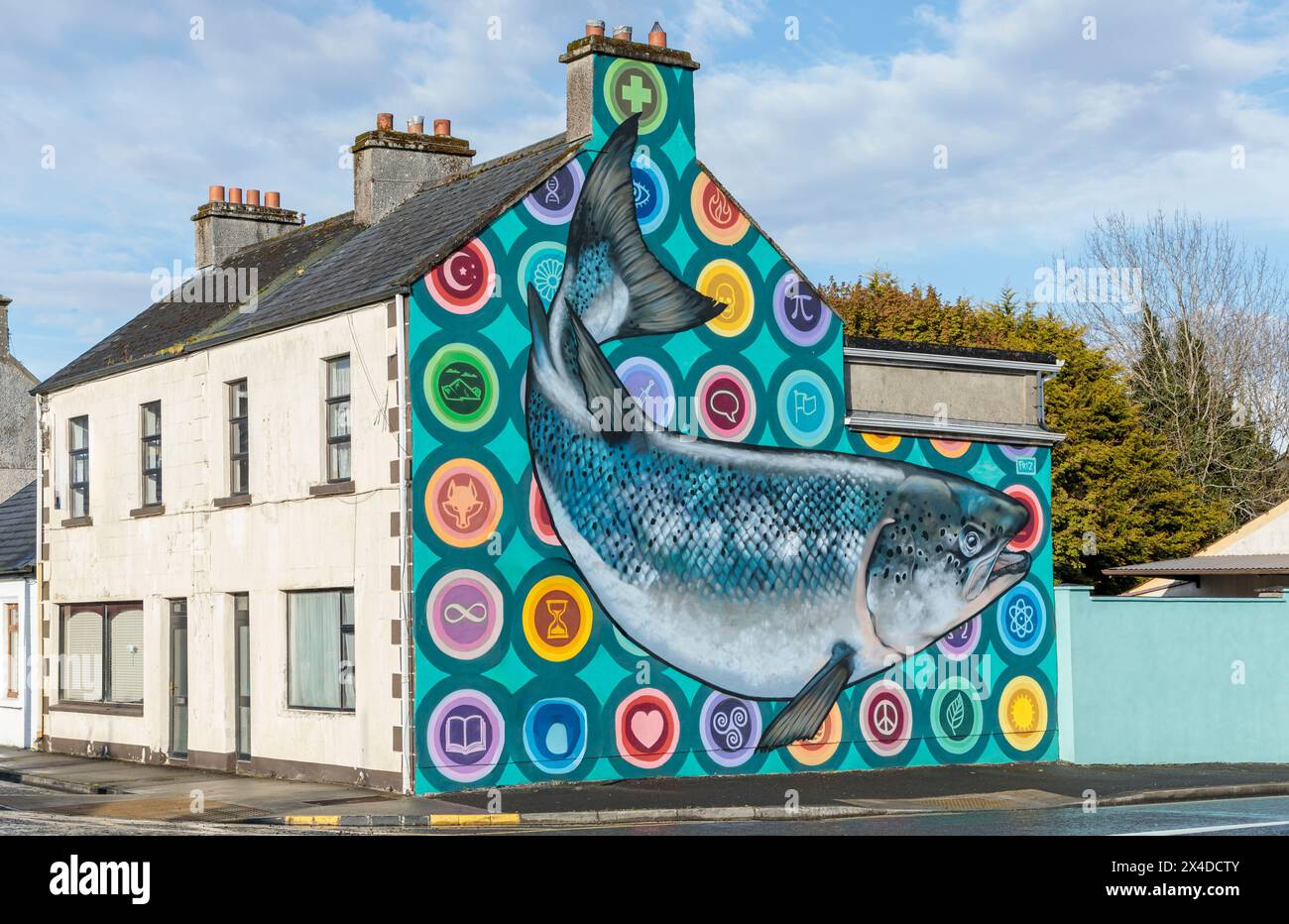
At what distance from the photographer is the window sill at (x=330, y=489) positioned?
2055cm

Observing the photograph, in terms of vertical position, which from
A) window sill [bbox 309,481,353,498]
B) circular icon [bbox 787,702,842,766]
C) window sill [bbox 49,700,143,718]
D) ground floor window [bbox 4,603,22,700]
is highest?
window sill [bbox 309,481,353,498]

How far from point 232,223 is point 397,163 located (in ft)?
19.0

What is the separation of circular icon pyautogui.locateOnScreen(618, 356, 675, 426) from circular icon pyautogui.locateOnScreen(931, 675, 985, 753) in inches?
222

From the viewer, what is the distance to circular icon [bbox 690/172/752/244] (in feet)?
72.4

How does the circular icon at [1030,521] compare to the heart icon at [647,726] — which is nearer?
the heart icon at [647,726]

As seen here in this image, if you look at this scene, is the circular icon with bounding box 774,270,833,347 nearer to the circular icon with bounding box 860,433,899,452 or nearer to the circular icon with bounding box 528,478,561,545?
the circular icon with bounding box 860,433,899,452

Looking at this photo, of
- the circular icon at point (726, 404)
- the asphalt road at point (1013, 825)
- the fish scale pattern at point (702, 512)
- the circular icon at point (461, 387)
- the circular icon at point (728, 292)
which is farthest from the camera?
the circular icon at point (728, 292)

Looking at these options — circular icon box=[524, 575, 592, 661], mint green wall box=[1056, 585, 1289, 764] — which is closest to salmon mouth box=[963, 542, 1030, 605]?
mint green wall box=[1056, 585, 1289, 764]

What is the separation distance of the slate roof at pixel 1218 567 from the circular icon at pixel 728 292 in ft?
55.0

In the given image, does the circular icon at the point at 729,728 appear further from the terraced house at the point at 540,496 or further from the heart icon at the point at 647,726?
the heart icon at the point at 647,726

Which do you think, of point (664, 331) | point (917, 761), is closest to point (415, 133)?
point (664, 331)

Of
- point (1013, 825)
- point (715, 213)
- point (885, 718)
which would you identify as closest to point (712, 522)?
point (885, 718)

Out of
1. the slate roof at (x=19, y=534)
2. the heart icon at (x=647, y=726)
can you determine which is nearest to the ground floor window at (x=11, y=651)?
the slate roof at (x=19, y=534)
